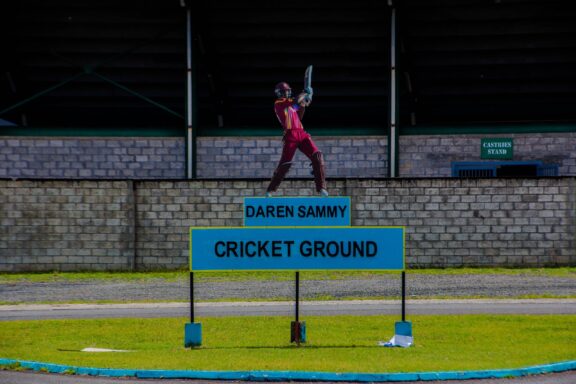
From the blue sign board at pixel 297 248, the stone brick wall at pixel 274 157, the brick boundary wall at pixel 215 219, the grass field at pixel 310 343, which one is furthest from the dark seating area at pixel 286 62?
the blue sign board at pixel 297 248

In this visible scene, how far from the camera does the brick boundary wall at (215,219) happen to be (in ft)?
71.7

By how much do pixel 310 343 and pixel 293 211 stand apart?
9.02 ft

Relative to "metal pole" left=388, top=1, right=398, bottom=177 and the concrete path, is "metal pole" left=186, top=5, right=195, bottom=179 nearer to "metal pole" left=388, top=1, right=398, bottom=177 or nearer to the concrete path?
"metal pole" left=388, top=1, right=398, bottom=177

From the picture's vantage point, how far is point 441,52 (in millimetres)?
27625

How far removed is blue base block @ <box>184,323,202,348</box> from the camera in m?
11.4

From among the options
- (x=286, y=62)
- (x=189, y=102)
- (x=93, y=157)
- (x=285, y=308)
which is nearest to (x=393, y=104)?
(x=286, y=62)

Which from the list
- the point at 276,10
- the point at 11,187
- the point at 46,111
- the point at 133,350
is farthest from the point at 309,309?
the point at 46,111

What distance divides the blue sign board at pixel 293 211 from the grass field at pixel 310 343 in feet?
5.11

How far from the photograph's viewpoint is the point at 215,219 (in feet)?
72.4

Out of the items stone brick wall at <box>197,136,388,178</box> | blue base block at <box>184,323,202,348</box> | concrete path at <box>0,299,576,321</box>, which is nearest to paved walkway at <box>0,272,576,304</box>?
concrete path at <box>0,299,576,321</box>

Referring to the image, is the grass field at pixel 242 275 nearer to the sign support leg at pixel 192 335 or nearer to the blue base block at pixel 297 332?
the blue base block at pixel 297 332

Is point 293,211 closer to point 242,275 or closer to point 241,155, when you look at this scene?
point 242,275

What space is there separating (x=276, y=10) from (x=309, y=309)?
13.6 metres

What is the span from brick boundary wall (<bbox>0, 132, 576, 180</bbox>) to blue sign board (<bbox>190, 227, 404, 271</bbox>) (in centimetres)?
1544
